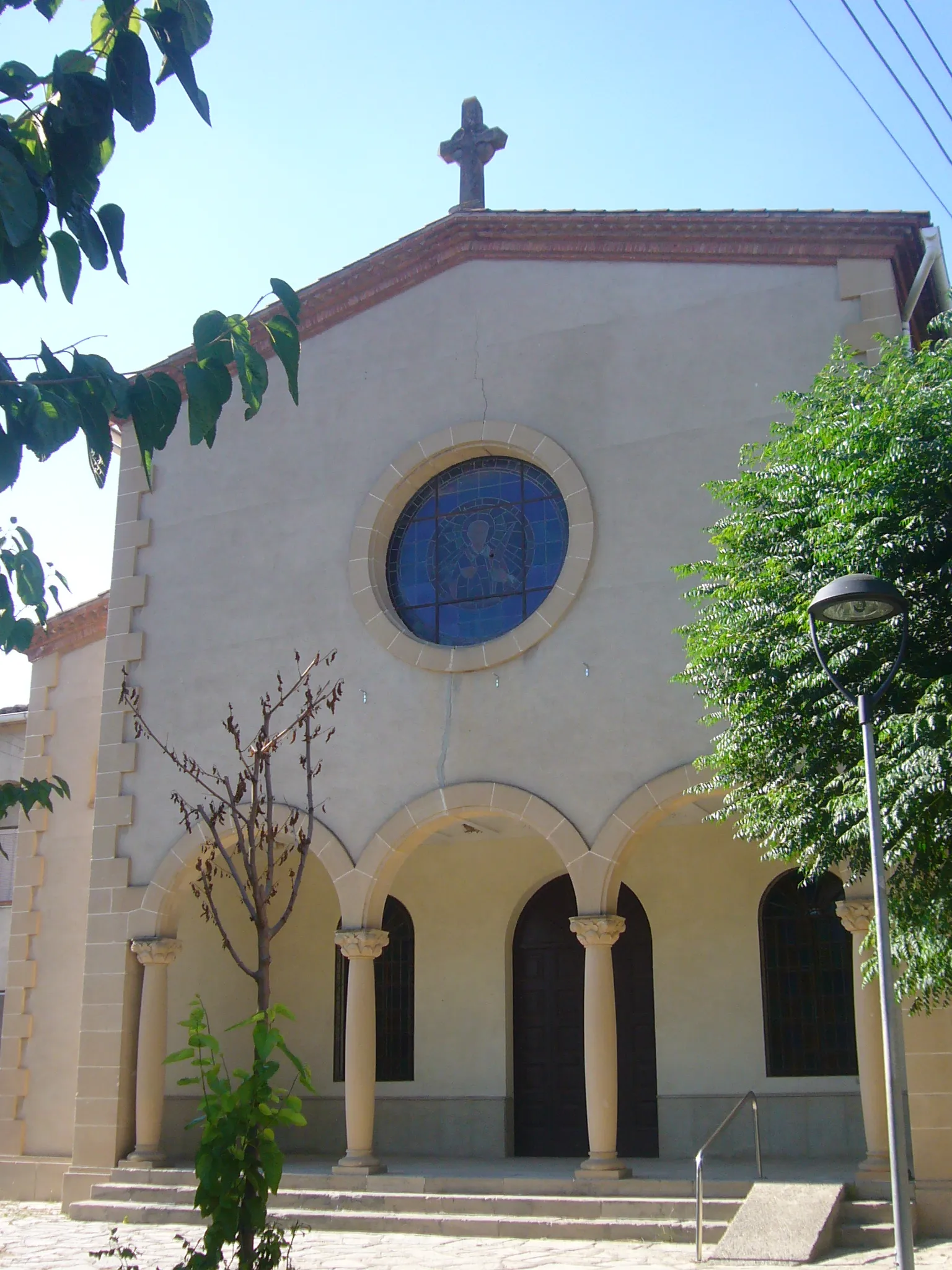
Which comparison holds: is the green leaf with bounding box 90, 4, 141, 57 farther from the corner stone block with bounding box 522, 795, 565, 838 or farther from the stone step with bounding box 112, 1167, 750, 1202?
the stone step with bounding box 112, 1167, 750, 1202

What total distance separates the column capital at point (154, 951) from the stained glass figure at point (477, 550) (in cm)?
440

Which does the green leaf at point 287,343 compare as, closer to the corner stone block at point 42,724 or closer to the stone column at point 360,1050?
Answer: the stone column at point 360,1050

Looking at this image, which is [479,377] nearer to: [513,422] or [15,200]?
[513,422]

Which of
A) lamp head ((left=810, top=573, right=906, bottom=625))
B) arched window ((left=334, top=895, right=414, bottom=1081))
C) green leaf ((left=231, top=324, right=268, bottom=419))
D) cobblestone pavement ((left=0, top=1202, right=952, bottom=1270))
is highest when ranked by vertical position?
lamp head ((left=810, top=573, right=906, bottom=625))

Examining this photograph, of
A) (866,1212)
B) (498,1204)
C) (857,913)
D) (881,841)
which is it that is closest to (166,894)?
(498,1204)

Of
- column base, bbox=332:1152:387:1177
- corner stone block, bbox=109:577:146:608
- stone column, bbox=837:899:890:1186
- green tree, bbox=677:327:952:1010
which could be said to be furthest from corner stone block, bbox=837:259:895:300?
column base, bbox=332:1152:387:1177

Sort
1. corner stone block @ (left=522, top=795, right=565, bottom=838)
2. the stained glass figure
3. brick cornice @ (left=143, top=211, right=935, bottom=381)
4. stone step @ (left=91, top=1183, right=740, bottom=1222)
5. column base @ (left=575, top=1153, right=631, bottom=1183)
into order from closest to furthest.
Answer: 1. stone step @ (left=91, top=1183, right=740, bottom=1222)
2. column base @ (left=575, top=1153, right=631, bottom=1183)
3. corner stone block @ (left=522, top=795, right=565, bottom=838)
4. brick cornice @ (left=143, top=211, right=935, bottom=381)
5. the stained glass figure

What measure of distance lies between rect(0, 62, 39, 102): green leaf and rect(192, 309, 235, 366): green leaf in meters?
0.92

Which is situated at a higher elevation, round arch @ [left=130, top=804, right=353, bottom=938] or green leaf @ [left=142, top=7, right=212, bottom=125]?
green leaf @ [left=142, top=7, right=212, bottom=125]

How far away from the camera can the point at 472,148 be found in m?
16.5

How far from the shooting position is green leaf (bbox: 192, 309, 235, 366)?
4621mm

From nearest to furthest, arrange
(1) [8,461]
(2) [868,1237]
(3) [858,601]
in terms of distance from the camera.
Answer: (1) [8,461] < (3) [858,601] < (2) [868,1237]

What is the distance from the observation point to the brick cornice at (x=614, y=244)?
44.1 feet

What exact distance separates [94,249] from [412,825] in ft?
33.0
